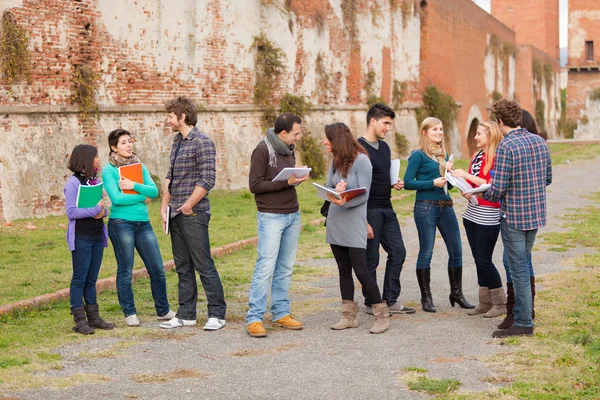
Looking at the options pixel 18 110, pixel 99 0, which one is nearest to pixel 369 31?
pixel 99 0

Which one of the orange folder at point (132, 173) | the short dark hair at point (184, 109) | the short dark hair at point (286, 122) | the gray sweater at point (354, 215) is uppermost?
the short dark hair at point (184, 109)

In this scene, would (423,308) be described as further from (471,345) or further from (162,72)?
(162,72)

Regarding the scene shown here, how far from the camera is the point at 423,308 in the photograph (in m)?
7.81

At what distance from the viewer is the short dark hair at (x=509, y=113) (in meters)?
6.76

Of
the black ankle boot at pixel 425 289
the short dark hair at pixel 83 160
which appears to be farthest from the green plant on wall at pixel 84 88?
the black ankle boot at pixel 425 289

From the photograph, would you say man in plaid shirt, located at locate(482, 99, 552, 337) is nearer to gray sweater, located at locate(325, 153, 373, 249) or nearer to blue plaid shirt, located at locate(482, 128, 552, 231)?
blue plaid shirt, located at locate(482, 128, 552, 231)

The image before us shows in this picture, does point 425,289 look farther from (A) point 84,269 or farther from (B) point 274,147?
(A) point 84,269

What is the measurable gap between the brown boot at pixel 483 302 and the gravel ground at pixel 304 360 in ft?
0.47

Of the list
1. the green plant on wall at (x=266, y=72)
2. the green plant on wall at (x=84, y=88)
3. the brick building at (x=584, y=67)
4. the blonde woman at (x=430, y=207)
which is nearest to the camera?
the blonde woman at (x=430, y=207)

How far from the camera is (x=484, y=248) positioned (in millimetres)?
7336

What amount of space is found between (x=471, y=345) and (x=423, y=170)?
1848 millimetres

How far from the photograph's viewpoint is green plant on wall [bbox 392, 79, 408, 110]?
2897 cm

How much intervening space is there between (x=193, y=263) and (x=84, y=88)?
8474 millimetres

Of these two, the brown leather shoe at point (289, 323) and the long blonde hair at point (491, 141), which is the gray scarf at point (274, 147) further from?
the long blonde hair at point (491, 141)
